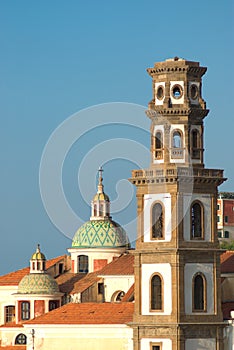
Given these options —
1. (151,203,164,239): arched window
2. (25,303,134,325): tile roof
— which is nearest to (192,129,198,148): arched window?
(151,203,164,239): arched window

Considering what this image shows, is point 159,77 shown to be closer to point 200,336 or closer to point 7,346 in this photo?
point 200,336

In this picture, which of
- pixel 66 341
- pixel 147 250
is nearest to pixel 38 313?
pixel 66 341

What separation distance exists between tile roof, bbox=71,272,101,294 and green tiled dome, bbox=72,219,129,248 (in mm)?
2511

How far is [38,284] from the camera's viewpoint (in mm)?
105000

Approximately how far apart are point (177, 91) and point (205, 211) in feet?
22.6

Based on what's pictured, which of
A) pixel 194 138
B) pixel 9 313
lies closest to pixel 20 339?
pixel 9 313

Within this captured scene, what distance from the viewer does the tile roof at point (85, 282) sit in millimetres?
103062

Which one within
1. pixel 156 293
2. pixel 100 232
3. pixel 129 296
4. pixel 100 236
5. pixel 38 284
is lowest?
pixel 156 293

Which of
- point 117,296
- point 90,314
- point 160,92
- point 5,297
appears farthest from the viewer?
point 5,297

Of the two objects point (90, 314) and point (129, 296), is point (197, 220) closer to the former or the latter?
point (90, 314)

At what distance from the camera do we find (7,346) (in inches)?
4058

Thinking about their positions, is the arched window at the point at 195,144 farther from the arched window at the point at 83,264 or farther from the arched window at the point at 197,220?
the arched window at the point at 83,264

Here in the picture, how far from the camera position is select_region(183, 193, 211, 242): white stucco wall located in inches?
3319

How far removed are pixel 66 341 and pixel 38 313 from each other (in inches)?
516
